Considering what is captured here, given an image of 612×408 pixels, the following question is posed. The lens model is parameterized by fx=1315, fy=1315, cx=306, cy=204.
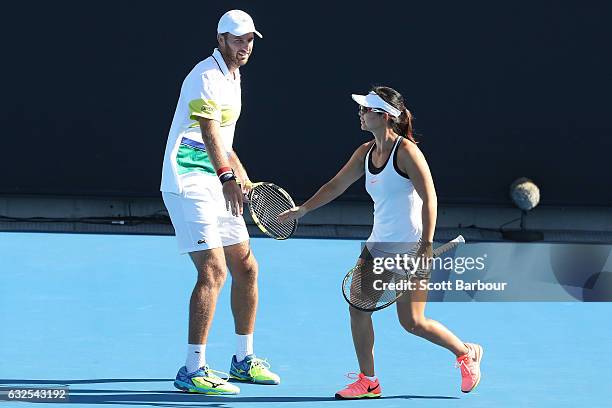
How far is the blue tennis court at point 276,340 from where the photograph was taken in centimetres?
569

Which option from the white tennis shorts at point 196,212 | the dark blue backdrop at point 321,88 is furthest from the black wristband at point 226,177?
the dark blue backdrop at point 321,88

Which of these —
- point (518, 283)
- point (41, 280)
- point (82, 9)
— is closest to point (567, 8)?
point (518, 283)

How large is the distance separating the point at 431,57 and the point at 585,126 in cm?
132

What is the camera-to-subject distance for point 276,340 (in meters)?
6.70

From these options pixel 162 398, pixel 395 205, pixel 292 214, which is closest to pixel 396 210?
pixel 395 205

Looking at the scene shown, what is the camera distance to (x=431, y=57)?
1027cm

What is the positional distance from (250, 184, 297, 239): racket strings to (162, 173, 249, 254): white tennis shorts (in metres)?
0.19

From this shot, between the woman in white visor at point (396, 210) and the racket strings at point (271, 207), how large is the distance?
557mm

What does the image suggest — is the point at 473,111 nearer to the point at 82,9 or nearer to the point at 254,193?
the point at 82,9

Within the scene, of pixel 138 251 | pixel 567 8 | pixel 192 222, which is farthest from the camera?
pixel 567 8

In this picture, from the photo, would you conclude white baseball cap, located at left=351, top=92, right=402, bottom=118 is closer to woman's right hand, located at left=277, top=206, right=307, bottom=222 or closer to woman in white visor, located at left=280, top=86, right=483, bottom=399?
woman in white visor, located at left=280, top=86, right=483, bottom=399

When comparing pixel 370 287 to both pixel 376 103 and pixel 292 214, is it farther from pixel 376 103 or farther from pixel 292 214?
pixel 376 103

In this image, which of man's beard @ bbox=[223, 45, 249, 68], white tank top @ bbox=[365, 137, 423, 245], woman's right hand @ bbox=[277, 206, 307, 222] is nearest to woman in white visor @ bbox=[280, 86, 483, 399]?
white tank top @ bbox=[365, 137, 423, 245]

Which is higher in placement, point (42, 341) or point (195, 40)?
point (195, 40)
